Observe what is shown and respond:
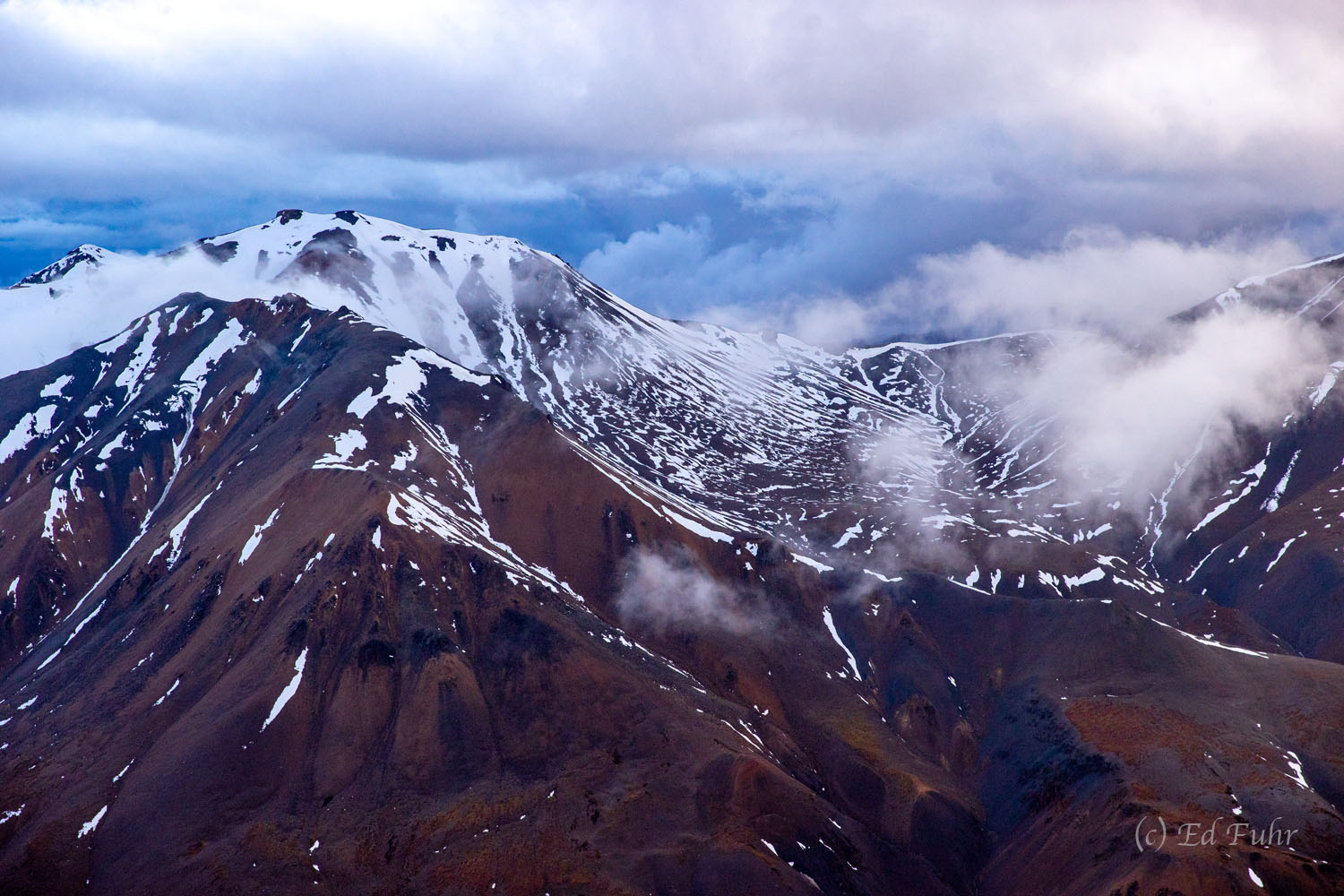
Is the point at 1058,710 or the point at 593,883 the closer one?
the point at 593,883

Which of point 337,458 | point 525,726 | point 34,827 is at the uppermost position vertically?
point 337,458

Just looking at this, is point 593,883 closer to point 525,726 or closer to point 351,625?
point 525,726

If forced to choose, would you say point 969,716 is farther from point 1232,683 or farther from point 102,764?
point 102,764

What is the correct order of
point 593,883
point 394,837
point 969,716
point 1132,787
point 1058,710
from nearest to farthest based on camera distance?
1. point 593,883
2. point 394,837
3. point 1132,787
4. point 1058,710
5. point 969,716

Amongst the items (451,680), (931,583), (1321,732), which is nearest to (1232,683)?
(1321,732)

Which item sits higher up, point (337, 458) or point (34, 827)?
point (337, 458)

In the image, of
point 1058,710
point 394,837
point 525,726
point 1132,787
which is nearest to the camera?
point 394,837

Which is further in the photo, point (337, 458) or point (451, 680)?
point (337, 458)

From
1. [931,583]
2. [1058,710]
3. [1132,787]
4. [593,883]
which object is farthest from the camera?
[931,583]

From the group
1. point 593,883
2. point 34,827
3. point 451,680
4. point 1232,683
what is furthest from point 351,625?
point 1232,683
